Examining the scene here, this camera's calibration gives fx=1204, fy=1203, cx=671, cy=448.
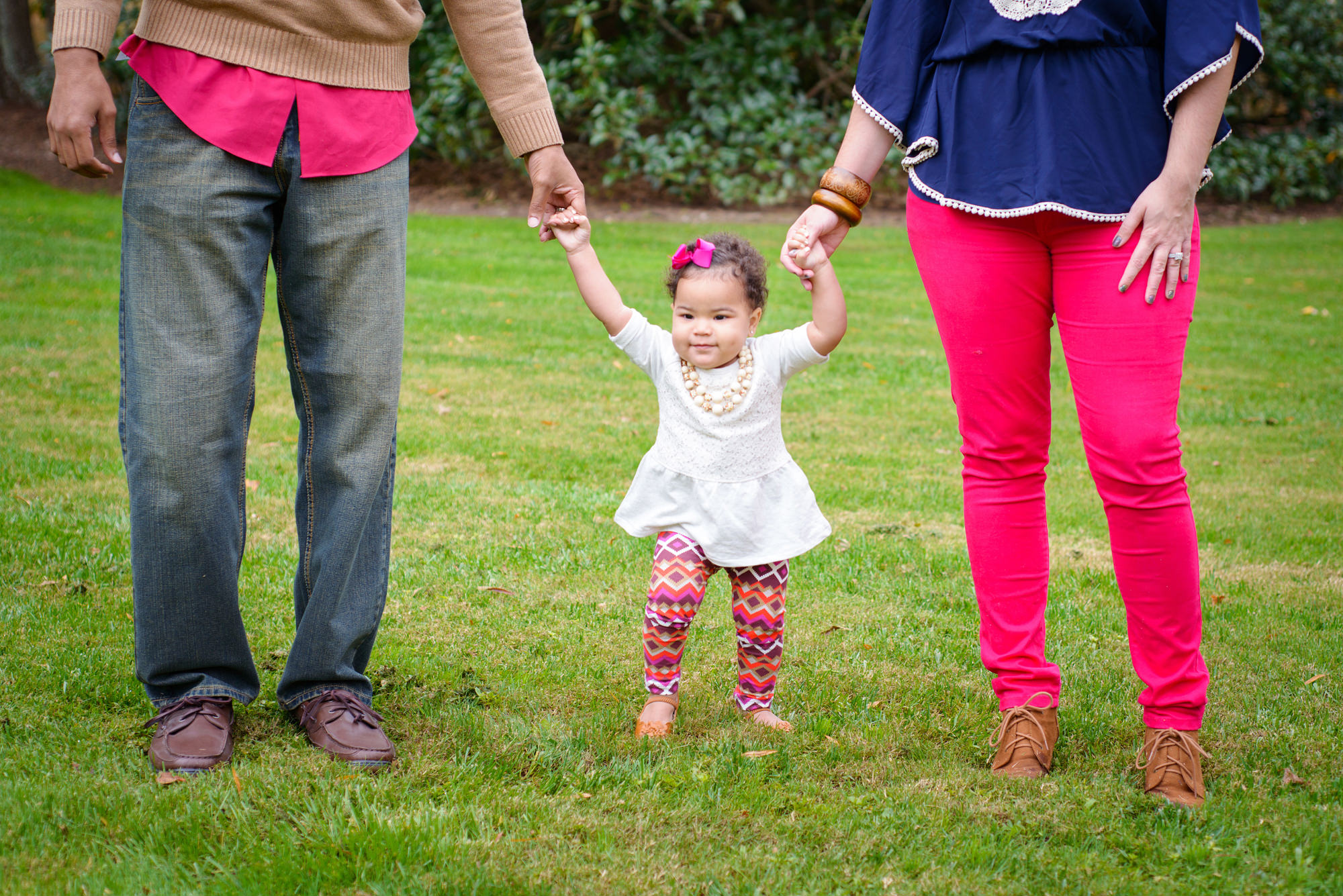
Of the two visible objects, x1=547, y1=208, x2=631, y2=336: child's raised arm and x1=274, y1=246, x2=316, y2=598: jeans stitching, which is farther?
x1=547, y1=208, x2=631, y2=336: child's raised arm

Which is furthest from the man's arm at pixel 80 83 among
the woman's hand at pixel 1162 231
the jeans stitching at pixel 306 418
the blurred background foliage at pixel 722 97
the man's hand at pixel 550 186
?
the blurred background foliage at pixel 722 97

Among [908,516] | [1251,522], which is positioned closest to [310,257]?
[908,516]

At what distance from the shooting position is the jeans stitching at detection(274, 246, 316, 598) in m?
2.71

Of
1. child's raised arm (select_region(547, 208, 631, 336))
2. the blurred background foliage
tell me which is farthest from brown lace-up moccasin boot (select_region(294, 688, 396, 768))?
the blurred background foliage

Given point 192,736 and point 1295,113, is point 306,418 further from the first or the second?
point 1295,113

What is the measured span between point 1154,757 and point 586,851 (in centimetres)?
128

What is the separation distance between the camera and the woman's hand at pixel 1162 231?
2.45 metres

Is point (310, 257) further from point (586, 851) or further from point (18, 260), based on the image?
point (18, 260)

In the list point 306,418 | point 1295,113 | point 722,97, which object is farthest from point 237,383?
point 1295,113

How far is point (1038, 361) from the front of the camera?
274 cm

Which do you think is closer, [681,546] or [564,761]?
[564,761]

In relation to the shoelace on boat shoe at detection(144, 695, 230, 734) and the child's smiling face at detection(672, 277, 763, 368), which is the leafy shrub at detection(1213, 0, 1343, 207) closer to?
the child's smiling face at detection(672, 277, 763, 368)

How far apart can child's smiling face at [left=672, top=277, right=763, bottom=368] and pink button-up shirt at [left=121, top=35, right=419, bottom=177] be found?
2.85ft

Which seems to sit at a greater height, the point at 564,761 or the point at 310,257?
the point at 310,257
